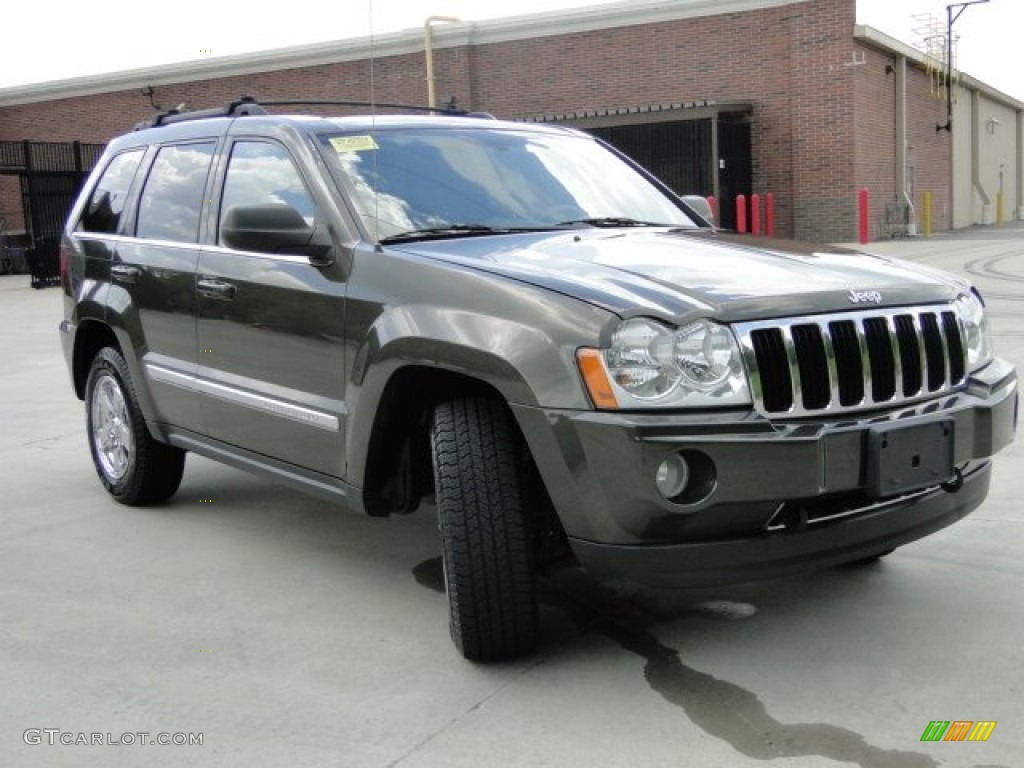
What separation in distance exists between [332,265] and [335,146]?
565 mm

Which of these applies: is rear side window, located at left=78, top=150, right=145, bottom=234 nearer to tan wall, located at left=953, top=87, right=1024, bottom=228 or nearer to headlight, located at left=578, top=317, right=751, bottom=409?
headlight, located at left=578, top=317, right=751, bottom=409

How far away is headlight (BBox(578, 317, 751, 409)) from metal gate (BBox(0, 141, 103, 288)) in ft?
76.8

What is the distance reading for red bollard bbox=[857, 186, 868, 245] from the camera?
23.9 m

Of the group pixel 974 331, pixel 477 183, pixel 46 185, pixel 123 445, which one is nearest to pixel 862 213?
pixel 46 185

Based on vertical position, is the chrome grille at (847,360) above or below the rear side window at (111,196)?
below

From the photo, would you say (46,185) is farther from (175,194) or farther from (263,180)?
(263,180)

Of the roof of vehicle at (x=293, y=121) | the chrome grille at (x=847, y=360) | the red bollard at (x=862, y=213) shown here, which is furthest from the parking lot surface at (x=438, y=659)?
the red bollard at (x=862, y=213)

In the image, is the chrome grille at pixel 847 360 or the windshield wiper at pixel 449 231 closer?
the chrome grille at pixel 847 360

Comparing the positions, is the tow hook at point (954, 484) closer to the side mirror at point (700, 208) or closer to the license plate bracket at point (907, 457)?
the license plate bracket at point (907, 457)

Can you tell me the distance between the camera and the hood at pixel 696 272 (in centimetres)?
324

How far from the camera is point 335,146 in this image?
14.3 ft

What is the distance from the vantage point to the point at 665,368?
3154 mm

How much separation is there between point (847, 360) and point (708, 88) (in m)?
23.8

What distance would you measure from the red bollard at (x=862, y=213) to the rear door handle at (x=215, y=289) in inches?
829
